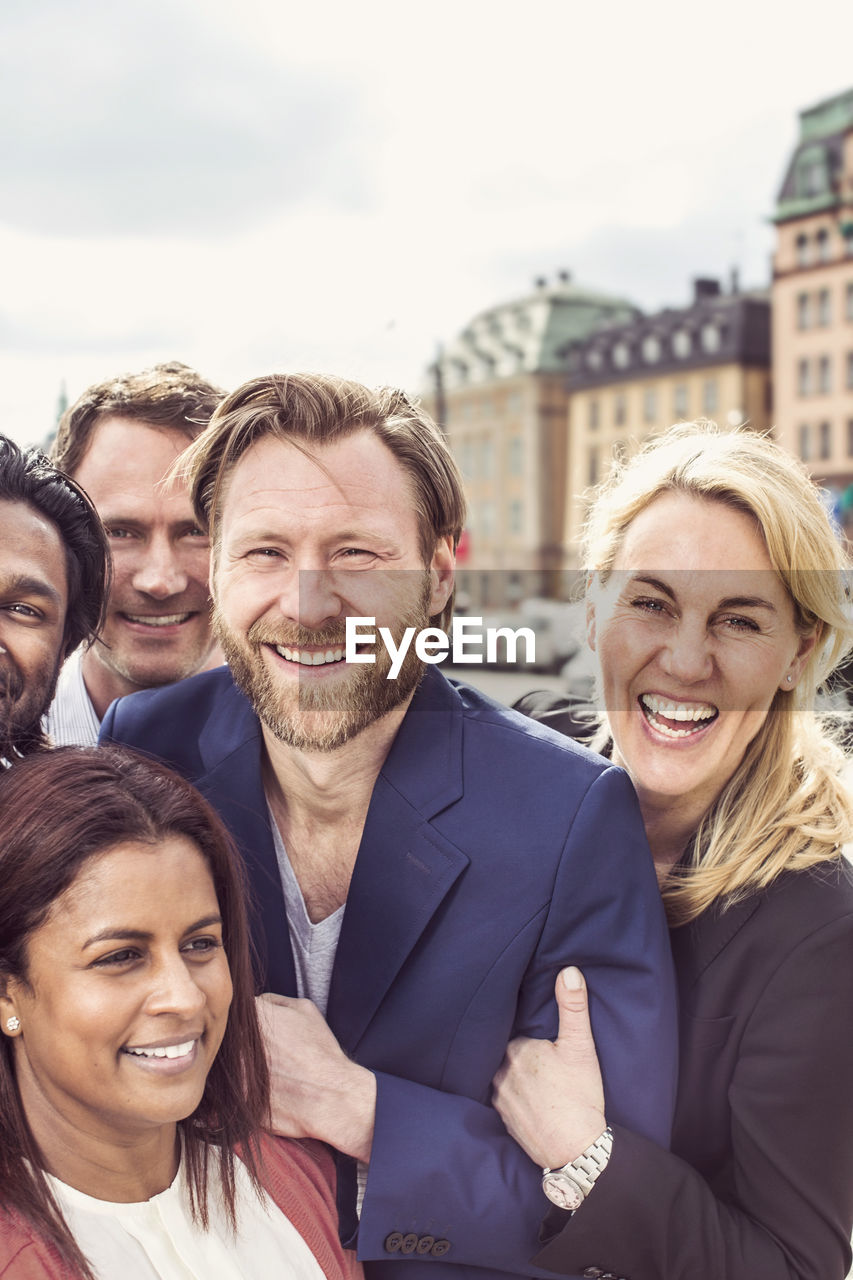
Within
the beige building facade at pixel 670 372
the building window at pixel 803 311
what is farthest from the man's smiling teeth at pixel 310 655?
the building window at pixel 803 311

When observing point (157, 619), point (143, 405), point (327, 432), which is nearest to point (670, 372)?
point (143, 405)

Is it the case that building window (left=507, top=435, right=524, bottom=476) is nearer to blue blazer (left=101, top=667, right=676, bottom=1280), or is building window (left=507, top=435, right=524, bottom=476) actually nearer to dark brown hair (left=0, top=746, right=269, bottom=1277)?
blue blazer (left=101, top=667, right=676, bottom=1280)

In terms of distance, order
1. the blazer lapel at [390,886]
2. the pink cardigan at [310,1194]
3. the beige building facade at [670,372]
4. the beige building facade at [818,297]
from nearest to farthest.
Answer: the pink cardigan at [310,1194] < the blazer lapel at [390,886] < the beige building facade at [818,297] < the beige building facade at [670,372]

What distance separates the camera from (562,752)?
282cm

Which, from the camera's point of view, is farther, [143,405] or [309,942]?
[143,405]

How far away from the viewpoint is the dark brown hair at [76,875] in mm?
2146

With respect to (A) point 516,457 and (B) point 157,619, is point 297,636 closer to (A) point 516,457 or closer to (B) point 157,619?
(B) point 157,619

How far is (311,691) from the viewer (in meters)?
2.74

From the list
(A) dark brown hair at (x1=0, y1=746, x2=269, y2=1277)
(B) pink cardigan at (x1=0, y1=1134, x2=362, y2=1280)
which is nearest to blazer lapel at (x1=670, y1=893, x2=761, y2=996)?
(B) pink cardigan at (x1=0, y1=1134, x2=362, y2=1280)

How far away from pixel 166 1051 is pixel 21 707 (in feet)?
2.48

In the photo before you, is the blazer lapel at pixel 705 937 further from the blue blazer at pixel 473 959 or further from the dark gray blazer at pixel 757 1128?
the blue blazer at pixel 473 959

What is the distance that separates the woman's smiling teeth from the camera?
9.82 feet

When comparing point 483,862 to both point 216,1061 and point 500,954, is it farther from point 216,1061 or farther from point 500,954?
point 216,1061

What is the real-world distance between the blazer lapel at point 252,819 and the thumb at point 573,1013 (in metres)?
0.56
